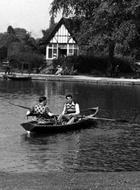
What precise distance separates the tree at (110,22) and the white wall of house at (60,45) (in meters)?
25.3

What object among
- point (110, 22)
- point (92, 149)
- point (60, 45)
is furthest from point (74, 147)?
point (60, 45)

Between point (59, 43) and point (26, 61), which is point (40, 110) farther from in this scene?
point (59, 43)

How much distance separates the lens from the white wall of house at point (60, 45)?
8781 centimetres

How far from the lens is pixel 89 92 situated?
49.0m

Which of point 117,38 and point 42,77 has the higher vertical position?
point 117,38

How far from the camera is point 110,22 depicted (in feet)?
135

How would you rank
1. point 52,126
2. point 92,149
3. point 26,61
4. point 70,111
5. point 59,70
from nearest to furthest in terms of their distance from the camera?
point 92,149
point 52,126
point 70,111
point 59,70
point 26,61

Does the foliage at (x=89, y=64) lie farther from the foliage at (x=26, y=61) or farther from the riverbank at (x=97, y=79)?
the riverbank at (x=97, y=79)

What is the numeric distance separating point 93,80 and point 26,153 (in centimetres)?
4419

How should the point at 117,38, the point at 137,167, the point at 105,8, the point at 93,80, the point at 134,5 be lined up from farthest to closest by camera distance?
the point at 93,80 → the point at 117,38 → the point at 105,8 → the point at 134,5 → the point at 137,167

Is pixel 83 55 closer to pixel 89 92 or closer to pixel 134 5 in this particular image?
pixel 89 92

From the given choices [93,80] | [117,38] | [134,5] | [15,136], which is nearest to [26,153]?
[15,136]

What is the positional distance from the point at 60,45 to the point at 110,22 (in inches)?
1884

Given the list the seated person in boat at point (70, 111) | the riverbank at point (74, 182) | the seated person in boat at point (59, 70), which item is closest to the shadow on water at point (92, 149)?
the seated person in boat at point (70, 111)
